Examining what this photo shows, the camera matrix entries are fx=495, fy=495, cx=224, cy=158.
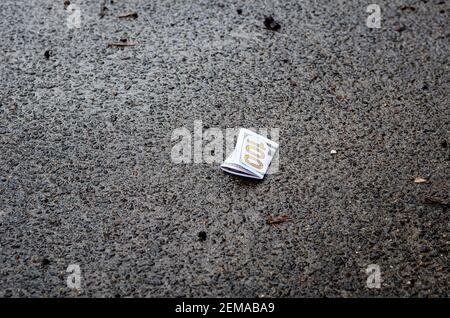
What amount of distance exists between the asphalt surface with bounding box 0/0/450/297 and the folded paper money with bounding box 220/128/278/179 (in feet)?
0.23

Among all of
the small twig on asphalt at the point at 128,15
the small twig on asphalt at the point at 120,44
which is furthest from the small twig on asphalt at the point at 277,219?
the small twig on asphalt at the point at 128,15

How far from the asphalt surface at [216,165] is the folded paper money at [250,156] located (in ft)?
0.23

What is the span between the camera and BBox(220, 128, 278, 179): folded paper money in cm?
268

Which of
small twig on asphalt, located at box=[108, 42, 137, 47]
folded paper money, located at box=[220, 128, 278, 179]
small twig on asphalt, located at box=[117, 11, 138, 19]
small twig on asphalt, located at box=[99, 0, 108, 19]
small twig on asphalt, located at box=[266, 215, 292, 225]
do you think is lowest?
small twig on asphalt, located at box=[266, 215, 292, 225]

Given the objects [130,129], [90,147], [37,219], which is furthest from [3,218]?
[130,129]

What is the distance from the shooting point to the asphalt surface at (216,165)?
7.74ft

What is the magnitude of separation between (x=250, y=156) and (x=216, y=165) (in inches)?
7.7

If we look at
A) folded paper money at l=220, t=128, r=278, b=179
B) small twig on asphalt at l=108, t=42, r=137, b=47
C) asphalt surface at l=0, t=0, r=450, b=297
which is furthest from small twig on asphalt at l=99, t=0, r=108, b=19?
folded paper money at l=220, t=128, r=278, b=179

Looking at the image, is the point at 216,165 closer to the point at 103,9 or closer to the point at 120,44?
the point at 120,44

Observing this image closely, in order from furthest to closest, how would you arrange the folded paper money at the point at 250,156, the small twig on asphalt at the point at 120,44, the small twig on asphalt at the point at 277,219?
1. the small twig on asphalt at the point at 120,44
2. the folded paper money at the point at 250,156
3. the small twig on asphalt at the point at 277,219

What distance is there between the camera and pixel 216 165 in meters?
2.73

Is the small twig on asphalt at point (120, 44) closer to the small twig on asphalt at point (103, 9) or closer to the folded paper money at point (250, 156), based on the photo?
the small twig on asphalt at point (103, 9)

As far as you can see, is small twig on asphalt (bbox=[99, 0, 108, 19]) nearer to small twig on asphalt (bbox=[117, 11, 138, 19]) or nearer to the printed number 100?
small twig on asphalt (bbox=[117, 11, 138, 19])
